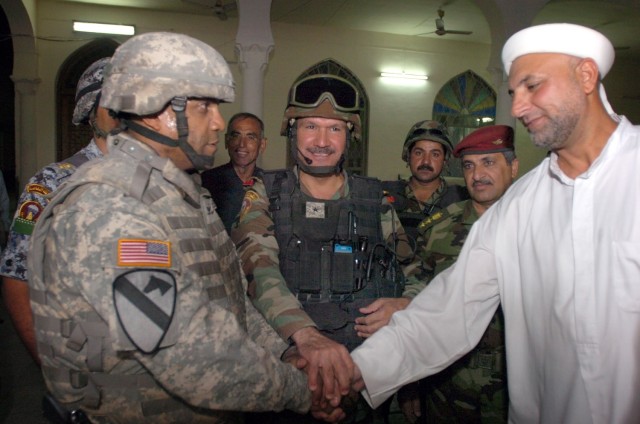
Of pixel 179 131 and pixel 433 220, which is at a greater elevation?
pixel 179 131

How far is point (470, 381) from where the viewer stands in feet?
8.68

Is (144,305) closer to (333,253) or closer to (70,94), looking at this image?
(333,253)

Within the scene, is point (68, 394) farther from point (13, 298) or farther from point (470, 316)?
point (470, 316)

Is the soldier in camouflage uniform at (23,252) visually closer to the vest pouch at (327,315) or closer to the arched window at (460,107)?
the vest pouch at (327,315)

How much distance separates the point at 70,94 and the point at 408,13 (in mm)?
7679

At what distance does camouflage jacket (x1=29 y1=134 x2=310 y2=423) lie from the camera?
4.47 ft

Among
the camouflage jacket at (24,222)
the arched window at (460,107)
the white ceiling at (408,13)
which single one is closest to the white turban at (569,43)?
the camouflage jacket at (24,222)

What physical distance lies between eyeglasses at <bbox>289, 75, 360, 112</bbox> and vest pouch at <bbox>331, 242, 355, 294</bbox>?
0.78 meters

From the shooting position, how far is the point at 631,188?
5.45 ft

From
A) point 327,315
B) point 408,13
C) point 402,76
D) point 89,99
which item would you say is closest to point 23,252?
point 89,99

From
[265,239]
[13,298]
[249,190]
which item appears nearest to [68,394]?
[13,298]

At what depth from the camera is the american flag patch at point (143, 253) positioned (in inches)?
53.6

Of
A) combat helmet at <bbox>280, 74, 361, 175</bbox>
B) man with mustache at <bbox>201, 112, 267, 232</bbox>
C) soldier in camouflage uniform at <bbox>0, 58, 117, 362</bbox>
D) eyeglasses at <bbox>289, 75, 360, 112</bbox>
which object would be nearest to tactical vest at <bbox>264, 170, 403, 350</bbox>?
combat helmet at <bbox>280, 74, 361, 175</bbox>

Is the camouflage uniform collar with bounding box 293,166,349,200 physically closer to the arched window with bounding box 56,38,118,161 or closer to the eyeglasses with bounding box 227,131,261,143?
the eyeglasses with bounding box 227,131,261,143
